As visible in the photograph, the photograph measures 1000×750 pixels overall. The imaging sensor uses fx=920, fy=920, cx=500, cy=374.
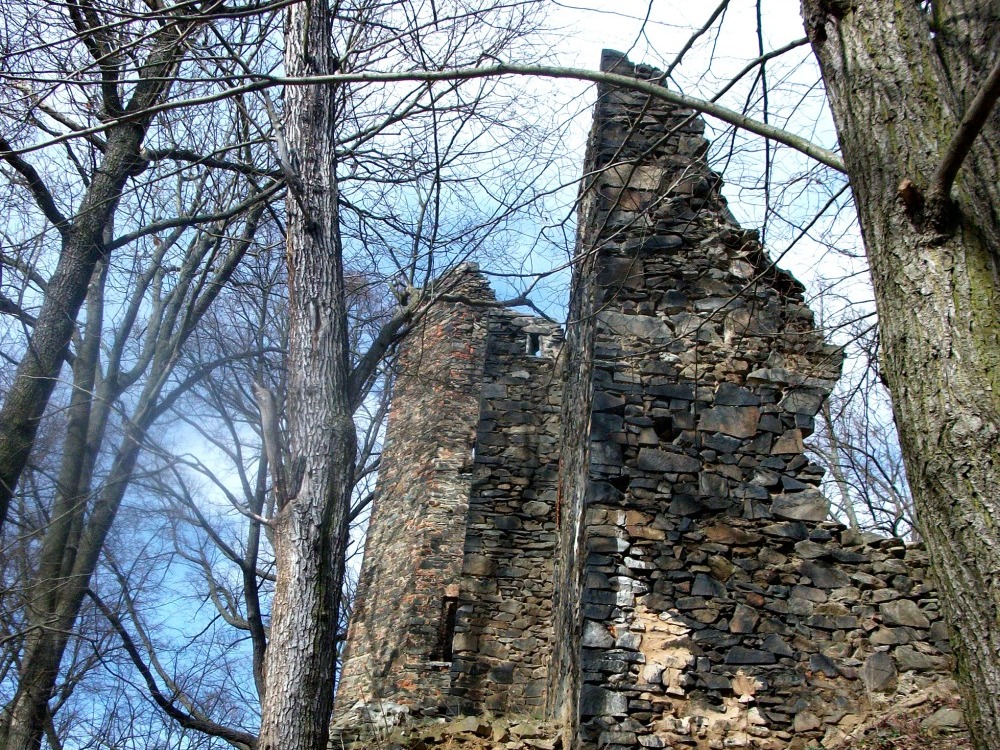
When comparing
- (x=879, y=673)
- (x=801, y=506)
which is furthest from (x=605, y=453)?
(x=879, y=673)

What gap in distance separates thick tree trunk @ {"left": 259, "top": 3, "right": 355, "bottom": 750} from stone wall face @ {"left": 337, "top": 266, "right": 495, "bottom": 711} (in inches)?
197

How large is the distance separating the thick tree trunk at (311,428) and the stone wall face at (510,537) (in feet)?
17.2

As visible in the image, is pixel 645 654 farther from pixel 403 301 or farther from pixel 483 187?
pixel 483 187

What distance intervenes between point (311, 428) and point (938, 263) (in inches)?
116

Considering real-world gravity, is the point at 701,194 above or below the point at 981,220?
above

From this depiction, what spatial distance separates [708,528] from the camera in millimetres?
6055

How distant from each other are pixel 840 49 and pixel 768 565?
373 cm

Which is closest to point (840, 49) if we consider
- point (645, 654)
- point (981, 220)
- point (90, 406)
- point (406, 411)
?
point (981, 220)

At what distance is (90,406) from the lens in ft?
24.8

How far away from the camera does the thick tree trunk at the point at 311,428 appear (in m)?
4.07

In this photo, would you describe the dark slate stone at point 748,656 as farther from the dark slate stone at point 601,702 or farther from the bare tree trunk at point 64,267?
the bare tree trunk at point 64,267

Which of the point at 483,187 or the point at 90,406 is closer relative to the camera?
the point at 483,187

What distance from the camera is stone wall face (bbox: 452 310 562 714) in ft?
30.3

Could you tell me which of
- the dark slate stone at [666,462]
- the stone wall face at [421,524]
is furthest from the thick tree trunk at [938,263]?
the stone wall face at [421,524]
